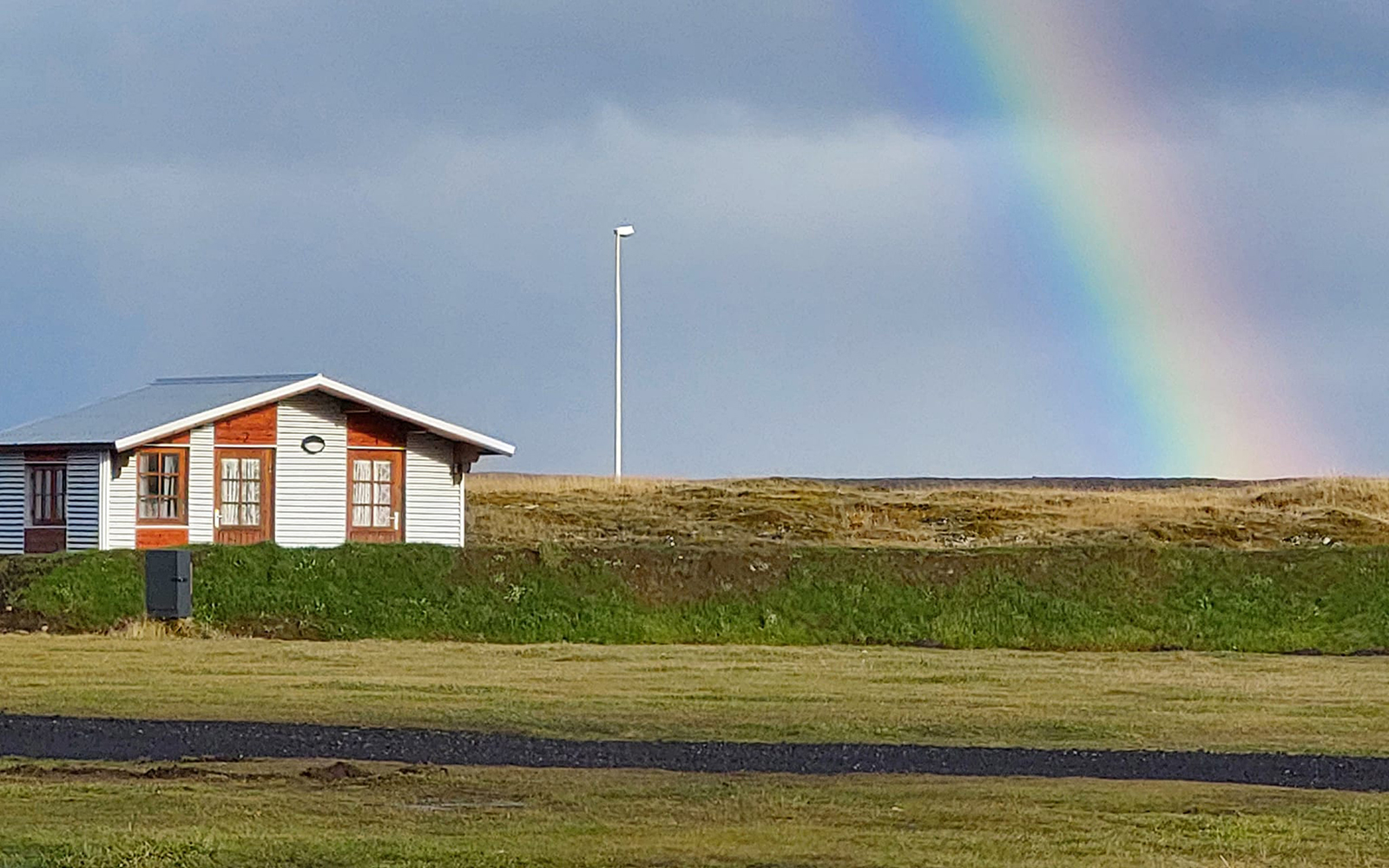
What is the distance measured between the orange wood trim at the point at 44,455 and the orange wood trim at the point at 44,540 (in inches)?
54.9

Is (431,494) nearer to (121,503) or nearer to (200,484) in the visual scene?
(200,484)

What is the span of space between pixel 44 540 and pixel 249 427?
4587 mm

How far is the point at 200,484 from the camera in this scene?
43.3 meters

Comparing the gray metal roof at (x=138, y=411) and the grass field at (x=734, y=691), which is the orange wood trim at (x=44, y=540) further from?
the grass field at (x=734, y=691)

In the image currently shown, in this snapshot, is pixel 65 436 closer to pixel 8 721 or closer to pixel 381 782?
pixel 8 721

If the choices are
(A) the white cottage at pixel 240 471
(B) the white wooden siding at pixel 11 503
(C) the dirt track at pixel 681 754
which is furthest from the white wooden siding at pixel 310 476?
(C) the dirt track at pixel 681 754

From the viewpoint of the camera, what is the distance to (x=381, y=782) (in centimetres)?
1623

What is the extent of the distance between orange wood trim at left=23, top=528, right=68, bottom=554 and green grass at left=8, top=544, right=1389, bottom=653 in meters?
5.84

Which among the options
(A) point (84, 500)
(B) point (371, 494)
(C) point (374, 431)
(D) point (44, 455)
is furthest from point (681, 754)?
(D) point (44, 455)

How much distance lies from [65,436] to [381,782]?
29.1m

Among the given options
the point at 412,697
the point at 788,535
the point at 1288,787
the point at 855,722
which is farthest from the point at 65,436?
the point at 1288,787

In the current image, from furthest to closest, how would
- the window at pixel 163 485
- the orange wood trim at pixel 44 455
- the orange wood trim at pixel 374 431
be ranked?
the orange wood trim at pixel 374 431 < the orange wood trim at pixel 44 455 < the window at pixel 163 485

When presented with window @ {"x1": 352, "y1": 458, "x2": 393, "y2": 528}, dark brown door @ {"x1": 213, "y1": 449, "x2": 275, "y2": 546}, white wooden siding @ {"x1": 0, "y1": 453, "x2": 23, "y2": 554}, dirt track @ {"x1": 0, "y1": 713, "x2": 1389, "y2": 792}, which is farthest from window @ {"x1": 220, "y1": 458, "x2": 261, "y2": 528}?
dirt track @ {"x1": 0, "y1": 713, "x2": 1389, "y2": 792}

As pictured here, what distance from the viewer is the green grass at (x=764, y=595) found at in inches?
1411
